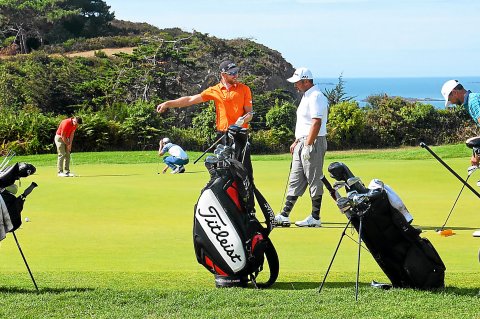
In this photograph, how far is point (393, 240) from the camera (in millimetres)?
6121

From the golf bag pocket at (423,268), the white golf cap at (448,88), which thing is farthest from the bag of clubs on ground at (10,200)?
the white golf cap at (448,88)

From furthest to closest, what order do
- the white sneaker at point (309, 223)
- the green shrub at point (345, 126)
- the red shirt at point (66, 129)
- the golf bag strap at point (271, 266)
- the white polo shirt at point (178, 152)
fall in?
the green shrub at point (345, 126)
the red shirt at point (66, 129)
the white polo shirt at point (178, 152)
the white sneaker at point (309, 223)
the golf bag strap at point (271, 266)

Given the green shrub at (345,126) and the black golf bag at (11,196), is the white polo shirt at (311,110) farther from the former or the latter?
the green shrub at (345,126)

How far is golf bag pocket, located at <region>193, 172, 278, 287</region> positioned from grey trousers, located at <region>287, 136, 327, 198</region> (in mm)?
3245

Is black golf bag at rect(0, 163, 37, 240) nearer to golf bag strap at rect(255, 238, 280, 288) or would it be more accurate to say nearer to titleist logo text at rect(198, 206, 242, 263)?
titleist logo text at rect(198, 206, 242, 263)

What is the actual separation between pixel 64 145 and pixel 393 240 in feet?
42.7

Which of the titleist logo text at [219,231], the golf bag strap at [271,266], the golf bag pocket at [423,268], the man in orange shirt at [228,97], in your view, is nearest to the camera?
the golf bag pocket at [423,268]

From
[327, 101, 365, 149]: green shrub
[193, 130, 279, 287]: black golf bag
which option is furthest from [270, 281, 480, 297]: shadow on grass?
[327, 101, 365, 149]: green shrub

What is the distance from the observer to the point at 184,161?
17094 millimetres

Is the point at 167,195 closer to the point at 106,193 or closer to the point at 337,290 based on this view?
the point at 106,193

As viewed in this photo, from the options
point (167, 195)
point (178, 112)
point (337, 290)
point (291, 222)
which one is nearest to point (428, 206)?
point (291, 222)

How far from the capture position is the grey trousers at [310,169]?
982cm

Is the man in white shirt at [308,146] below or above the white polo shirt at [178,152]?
above

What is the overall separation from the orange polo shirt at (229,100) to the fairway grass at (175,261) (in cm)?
133
